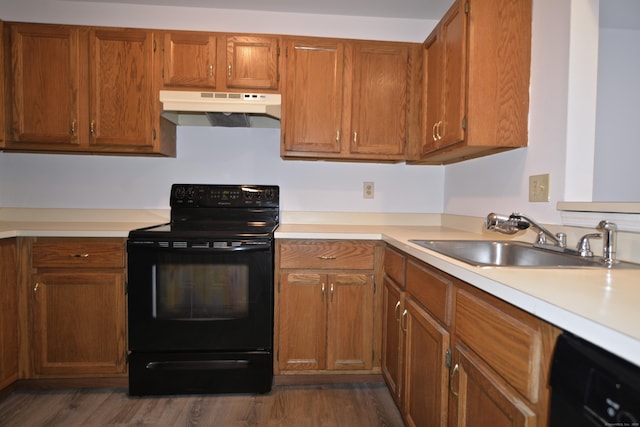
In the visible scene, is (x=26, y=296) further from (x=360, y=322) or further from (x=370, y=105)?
(x=370, y=105)

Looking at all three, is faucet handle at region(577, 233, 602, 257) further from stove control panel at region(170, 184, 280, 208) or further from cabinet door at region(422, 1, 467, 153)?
stove control panel at region(170, 184, 280, 208)

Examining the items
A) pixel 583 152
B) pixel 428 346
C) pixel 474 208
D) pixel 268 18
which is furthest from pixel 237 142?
pixel 583 152

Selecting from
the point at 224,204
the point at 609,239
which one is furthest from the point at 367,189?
the point at 609,239

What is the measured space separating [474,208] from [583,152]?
73 centimetres

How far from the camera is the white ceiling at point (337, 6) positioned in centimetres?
216

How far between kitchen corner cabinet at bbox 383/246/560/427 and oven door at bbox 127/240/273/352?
0.74 m

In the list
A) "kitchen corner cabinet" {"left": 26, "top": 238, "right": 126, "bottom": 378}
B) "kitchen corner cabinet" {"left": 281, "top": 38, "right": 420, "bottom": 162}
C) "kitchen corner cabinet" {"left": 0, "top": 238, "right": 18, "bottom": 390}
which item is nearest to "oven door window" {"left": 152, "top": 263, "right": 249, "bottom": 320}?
"kitchen corner cabinet" {"left": 26, "top": 238, "right": 126, "bottom": 378}

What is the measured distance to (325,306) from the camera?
1887 millimetres

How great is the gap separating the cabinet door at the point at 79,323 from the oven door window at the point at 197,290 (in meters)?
0.22

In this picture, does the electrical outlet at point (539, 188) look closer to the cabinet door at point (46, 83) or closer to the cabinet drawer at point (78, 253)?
the cabinet drawer at point (78, 253)

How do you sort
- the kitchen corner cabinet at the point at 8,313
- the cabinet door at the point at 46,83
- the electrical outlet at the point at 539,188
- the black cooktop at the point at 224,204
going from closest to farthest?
the electrical outlet at the point at 539,188
the kitchen corner cabinet at the point at 8,313
the cabinet door at the point at 46,83
the black cooktop at the point at 224,204

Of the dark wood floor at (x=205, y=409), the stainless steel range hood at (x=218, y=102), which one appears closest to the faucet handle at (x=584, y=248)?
the dark wood floor at (x=205, y=409)

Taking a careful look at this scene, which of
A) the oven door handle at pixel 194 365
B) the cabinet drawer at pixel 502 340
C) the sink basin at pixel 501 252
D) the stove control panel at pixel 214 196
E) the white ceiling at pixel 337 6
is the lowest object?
the oven door handle at pixel 194 365

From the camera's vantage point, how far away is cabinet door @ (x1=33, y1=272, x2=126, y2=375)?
1795 millimetres
